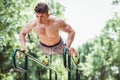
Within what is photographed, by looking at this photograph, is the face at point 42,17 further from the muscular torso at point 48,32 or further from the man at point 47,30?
the muscular torso at point 48,32

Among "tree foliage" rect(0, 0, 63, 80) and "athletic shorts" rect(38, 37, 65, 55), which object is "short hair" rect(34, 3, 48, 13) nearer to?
"athletic shorts" rect(38, 37, 65, 55)

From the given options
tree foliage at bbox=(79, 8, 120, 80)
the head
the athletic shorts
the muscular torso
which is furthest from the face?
tree foliage at bbox=(79, 8, 120, 80)

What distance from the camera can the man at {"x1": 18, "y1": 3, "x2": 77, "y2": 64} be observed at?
187 inches

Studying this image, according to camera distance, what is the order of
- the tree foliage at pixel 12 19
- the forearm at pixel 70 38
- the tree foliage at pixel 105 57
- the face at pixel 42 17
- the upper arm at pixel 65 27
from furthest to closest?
the tree foliage at pixel 105 57 < the tree foliage at pixel 12 19 < the upper arm at pixel 65 27 < the forearm at pixel 70 38 < the face at pixel 42 17

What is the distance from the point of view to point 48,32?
215 inches

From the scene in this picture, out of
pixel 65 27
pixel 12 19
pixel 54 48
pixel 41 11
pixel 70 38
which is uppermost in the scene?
pixel 41 11

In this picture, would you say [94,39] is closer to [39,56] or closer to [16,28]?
[39,56]

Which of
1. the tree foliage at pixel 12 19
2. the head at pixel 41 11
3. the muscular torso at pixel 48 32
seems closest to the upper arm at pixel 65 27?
the muscular torso at pixel 48 32

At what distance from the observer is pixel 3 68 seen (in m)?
23.6

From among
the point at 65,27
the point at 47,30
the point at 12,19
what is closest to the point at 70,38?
the point at 65,27

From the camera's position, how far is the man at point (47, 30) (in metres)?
4.75

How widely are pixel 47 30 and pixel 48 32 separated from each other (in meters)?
0.05

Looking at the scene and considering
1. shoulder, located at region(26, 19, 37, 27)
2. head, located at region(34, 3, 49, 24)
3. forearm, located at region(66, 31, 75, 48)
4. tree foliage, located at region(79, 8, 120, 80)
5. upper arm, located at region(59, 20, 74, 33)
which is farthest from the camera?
tree foliage, located at region(79, 8, 120, 80)

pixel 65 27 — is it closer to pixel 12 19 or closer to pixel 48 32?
pixel 48 32
